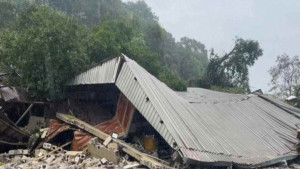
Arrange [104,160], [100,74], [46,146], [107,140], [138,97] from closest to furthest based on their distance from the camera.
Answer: [104,160], [107,140], [46,146], [138,97], [100,74]

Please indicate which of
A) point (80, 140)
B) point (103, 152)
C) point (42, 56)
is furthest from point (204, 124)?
point (42, 56)

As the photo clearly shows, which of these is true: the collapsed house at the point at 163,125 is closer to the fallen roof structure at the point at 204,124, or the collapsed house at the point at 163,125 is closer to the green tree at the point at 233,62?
the fallen roof structure at the point at 204,124

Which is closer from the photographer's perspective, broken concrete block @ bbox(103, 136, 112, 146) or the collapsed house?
the collapsed house

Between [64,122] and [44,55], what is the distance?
3.93 metres

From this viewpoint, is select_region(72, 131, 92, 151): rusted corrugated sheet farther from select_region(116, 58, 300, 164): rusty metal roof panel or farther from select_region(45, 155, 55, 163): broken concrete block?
select_region(116, 58, 300, 164): rusty metal roof panel

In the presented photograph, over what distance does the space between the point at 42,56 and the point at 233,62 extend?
27.1 m

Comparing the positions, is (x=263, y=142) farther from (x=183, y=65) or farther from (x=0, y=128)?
(x=183, y=65)

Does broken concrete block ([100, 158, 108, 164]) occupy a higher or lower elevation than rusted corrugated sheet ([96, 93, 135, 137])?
lower

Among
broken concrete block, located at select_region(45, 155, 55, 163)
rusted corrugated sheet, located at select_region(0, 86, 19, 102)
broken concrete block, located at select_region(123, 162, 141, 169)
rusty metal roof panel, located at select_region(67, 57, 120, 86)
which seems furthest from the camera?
rusted corrugated sheet, located at select_region(0, 86, 19, 102)

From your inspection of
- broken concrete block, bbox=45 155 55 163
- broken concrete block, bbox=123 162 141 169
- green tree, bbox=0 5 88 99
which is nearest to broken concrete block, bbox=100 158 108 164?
broken concrete block, bbox=123 162 141 169

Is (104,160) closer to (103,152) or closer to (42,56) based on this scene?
(103,152)

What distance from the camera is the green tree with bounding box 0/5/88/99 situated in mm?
17281

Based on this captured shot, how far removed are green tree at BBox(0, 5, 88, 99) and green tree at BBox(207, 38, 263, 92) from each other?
950 inches

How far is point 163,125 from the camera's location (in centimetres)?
1241
